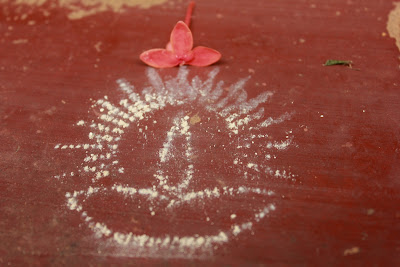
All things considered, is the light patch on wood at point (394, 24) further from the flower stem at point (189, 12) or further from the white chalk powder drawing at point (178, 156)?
the flower stem at point (189, 12)

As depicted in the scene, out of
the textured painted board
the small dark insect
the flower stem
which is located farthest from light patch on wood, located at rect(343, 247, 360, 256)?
the flower stem

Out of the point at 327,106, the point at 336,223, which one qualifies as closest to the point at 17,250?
the point at 336,223

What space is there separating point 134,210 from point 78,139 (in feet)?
0.73

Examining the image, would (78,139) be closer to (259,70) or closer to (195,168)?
(195,168)

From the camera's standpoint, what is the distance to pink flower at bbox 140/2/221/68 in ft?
3.05

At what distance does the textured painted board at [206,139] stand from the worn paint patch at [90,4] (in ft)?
0.07

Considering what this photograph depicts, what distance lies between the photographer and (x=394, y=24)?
3.40 feet

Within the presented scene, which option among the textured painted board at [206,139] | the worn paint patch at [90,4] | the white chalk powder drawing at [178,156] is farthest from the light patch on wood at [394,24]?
the worn paint patch at [90,4]

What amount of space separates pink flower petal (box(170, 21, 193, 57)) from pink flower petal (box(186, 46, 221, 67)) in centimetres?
2

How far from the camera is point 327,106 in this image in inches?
33.3

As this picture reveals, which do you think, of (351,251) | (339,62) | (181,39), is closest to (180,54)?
(181,39)

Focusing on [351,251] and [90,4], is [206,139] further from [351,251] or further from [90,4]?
[90,4]

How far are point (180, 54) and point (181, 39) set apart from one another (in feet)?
0.12

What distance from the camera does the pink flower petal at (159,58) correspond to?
95cm
